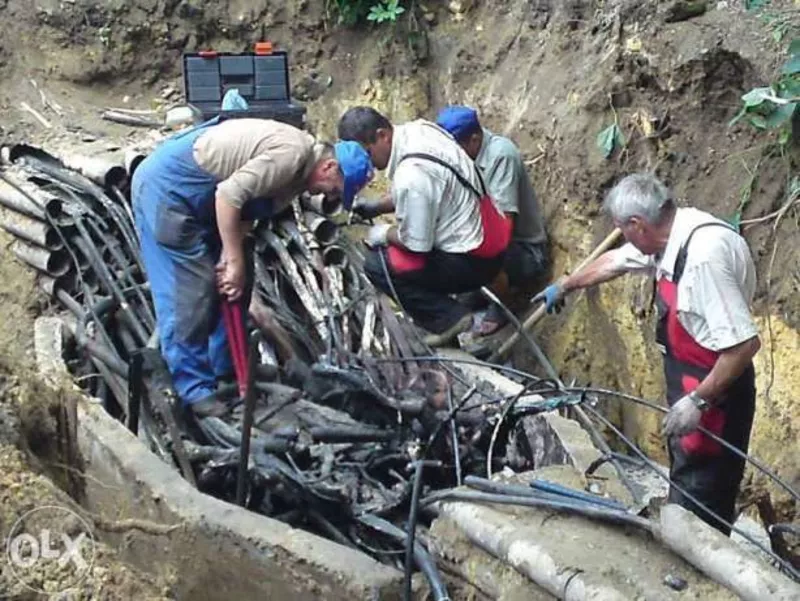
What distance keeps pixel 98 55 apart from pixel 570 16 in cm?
429

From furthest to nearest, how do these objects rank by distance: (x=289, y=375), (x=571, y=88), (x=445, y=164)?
(x=571, y=88), (x=445, y=164), (x=289, y=375)

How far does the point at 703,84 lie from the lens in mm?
7738

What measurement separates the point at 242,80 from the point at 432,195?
2655mm

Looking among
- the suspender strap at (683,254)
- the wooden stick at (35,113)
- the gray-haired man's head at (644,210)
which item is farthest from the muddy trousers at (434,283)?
the wooden stick at (35,113)

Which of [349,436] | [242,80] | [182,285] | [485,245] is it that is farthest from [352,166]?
[242,80]

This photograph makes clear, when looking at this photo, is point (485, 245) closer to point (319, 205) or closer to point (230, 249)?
point (319, 205)

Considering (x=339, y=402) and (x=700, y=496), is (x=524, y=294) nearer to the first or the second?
(x=339, y=402)

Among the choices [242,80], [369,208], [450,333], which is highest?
[242,80]

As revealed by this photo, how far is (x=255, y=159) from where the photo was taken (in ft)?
20.5

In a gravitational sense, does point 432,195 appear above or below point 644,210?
below

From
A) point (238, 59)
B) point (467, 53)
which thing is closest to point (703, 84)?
point (467, 53)

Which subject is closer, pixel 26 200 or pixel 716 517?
pixel 716 517

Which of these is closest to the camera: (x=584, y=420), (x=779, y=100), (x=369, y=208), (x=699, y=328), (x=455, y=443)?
(x=699, y=328)

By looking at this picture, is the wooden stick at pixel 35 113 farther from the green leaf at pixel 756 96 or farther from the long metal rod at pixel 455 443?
the green leaf at pixel 756 96
